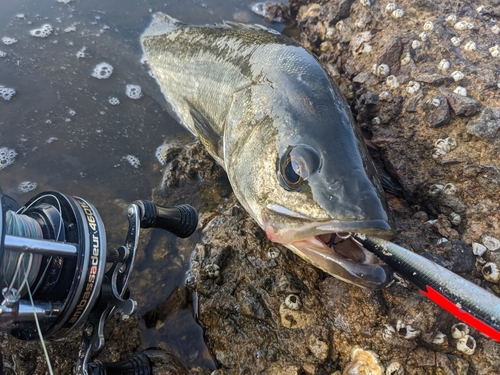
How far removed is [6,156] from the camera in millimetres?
3723

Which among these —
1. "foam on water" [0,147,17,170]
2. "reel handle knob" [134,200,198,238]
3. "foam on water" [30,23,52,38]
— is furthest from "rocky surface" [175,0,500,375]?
"foam on water" [30,23,52,38]

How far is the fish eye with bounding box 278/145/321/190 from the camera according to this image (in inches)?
86.4

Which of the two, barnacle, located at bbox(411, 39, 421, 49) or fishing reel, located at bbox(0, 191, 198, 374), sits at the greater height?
barnacle, located at bbox(411, 39, 421, 49)

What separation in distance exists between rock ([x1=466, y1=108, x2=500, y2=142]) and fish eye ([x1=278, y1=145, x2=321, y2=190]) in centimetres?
184

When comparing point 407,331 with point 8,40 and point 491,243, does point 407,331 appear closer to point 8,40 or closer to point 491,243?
point 491,243

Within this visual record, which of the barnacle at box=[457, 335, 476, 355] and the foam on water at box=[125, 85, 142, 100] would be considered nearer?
the barnacle at box=[457, 335, 476, 355]

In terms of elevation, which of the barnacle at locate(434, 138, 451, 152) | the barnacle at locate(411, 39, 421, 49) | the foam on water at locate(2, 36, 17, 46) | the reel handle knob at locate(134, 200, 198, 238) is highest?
the barnacle at locate(411, 39, 421, 49)

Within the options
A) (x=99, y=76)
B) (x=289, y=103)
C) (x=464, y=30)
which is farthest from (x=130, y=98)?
(x=464, y=30)

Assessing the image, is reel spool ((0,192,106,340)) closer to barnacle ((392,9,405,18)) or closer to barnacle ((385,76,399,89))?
barnacle ((385,76,399,89))

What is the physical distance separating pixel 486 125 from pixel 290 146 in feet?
6.50

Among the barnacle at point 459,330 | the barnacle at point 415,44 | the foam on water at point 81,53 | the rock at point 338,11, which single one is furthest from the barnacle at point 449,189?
the foam on water at point 81,53

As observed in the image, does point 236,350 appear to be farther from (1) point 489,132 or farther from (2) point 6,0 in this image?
(2) point 6,0

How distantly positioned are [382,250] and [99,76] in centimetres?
427

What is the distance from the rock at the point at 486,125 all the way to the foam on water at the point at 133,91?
3.77 meters
